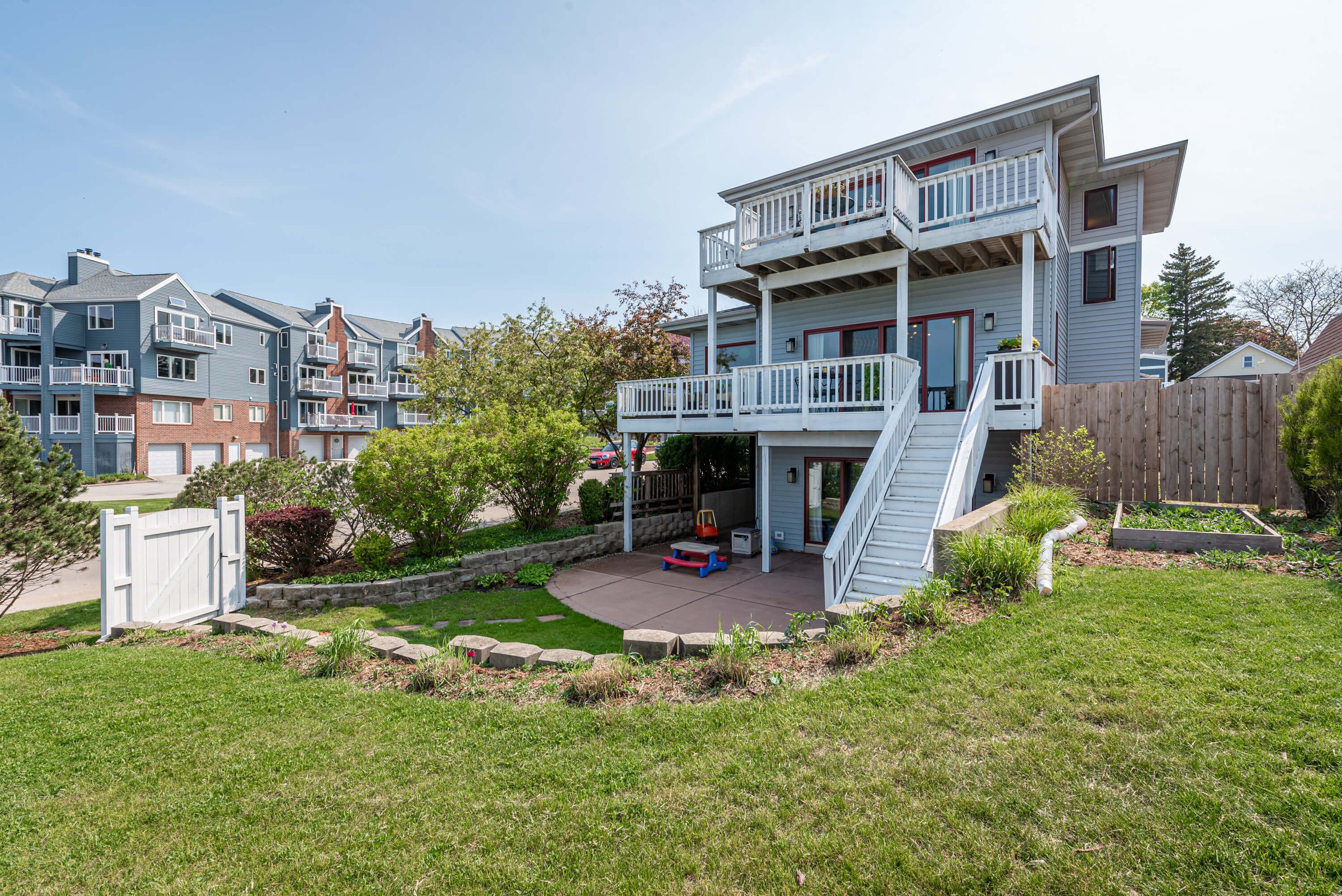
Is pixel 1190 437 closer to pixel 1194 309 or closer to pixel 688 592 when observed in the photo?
pixel 688 592

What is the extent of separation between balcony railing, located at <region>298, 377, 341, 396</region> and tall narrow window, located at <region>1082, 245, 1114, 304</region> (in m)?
44.2

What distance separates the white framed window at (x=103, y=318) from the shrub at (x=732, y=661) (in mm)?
42878

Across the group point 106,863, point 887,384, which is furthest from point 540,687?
point 887,384

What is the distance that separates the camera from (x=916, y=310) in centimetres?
1160

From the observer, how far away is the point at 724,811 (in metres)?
2.68

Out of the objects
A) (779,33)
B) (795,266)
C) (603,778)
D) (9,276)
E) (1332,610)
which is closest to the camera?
(603,778)

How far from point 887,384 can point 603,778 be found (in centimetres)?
769

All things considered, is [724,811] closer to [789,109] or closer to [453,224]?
[789,109]

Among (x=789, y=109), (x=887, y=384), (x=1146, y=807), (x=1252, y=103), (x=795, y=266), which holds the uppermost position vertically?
(x=789, y=109)

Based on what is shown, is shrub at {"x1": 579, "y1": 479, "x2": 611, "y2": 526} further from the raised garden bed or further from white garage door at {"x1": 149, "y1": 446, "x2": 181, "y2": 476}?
white garage door at {"x1": 149, "y1": 446, "x2": 181, "y2": 476}

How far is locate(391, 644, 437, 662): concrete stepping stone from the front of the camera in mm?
5016

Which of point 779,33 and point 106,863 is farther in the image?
point 779,33

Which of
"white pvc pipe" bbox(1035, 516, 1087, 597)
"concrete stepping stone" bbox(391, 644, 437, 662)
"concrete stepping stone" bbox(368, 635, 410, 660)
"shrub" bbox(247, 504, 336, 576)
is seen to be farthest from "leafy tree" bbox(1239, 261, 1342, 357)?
"shrub" bbox(247, 504, 336, 576)

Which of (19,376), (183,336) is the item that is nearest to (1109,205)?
(183,336)
